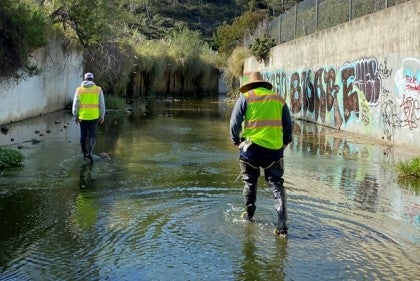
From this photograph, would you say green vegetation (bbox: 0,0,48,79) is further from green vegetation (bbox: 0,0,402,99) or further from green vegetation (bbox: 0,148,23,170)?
green vegetation (bbox: 0,148,23,170)

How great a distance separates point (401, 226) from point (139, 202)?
349cm

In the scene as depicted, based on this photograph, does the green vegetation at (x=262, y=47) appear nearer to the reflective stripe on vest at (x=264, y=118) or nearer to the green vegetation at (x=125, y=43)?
the green vegetation at (x=125, y=43)

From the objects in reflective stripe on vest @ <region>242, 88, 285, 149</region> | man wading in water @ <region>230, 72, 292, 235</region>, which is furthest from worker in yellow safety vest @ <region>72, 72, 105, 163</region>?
reflective stripe on vest @ <region>242, 88, 285, 149</region>

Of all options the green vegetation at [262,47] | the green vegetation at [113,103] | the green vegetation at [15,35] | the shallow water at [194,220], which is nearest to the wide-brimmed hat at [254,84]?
the shallow water at [194,220]

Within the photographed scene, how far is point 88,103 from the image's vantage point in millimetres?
11859

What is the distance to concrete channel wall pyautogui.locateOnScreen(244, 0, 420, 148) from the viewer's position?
14281mm

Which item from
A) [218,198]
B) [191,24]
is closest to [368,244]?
[218,198]

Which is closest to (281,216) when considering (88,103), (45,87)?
(88,103)

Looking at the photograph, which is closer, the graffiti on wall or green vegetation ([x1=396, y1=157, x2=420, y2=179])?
green vegetation ([x1=396, y1=157, x2=420, y2=179])

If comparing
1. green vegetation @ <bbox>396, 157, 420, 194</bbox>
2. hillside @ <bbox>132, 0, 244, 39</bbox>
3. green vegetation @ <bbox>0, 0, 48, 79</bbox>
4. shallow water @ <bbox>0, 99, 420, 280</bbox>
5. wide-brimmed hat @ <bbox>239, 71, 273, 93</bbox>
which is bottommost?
shallow water @ <bbox>0, 99, 420, 280</bbox>

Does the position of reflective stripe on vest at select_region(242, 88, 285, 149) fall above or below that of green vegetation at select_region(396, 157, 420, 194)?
above

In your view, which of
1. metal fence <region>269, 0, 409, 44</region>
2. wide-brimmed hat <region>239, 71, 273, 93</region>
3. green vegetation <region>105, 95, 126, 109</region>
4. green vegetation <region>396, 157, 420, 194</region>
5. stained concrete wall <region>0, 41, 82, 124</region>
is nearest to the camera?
wide-brimmed hat <region>239, 71, 273, 93</region>

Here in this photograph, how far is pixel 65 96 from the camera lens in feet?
84.3

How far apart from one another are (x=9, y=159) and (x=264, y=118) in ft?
18.7
